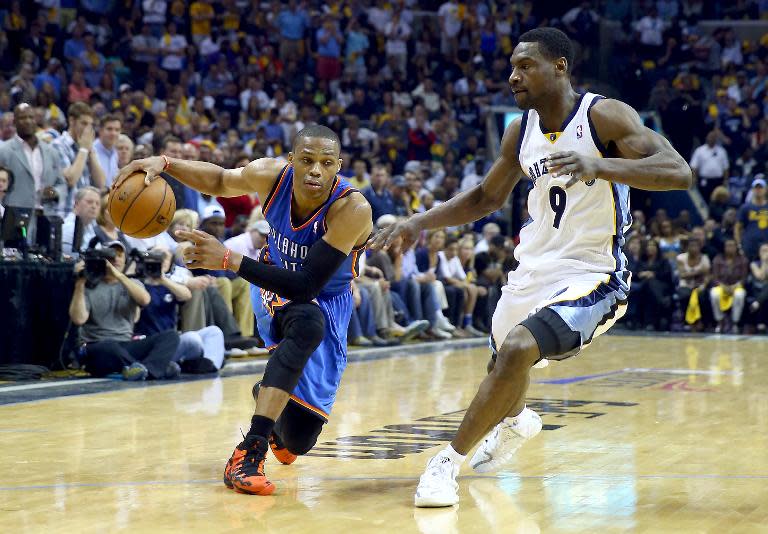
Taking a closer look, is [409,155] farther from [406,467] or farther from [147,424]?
[406,467]

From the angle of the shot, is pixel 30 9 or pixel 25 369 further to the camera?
pixel 30 9

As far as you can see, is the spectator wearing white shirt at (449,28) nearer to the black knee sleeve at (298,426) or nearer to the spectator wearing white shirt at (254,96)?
the spectator wearing white shirt at (254,96)

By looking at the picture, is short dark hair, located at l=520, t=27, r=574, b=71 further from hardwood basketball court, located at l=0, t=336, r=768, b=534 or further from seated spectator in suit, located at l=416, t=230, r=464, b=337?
seated spectator in suit, located at l=416, t=230, r=464, b=337

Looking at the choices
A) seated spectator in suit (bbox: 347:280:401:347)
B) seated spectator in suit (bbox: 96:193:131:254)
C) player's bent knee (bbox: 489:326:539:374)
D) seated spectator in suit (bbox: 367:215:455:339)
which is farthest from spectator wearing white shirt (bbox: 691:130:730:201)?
player's bent knee (bbox: 489:326:539:374)

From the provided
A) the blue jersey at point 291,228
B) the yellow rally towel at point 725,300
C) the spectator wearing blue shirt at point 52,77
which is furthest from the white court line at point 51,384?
the yellow rally towel at point 725,300

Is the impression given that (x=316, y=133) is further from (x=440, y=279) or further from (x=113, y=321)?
(x=440, y=279)

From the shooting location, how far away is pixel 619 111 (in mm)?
4805

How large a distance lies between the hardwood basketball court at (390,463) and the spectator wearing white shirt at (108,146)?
2.61 meters

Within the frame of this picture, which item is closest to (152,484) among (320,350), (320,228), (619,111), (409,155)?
(320,350)

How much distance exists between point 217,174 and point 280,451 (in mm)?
1316

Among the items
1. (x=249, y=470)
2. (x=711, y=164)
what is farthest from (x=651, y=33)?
(x=249, y=470)

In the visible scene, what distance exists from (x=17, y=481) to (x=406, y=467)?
174 centimetres

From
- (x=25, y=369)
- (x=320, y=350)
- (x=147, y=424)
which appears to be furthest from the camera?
(x=25, y=369)

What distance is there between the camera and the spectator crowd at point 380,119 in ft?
34.3
